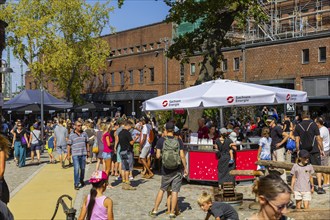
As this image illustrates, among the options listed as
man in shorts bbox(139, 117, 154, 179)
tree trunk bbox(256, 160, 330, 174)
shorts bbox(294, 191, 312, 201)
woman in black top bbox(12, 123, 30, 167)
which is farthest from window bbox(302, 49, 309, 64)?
shorts bbox(294, 191, 312, 201)

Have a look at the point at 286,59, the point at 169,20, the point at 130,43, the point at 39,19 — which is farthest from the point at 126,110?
the point at 169,20

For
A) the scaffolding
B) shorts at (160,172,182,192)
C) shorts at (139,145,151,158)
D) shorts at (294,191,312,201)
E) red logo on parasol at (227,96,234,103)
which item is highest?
the scaffolding

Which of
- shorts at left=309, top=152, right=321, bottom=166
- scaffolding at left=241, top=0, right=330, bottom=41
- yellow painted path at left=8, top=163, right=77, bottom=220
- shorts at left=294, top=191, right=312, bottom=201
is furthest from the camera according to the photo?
scaffolding at left=241, top=0, right=330, bottom=41

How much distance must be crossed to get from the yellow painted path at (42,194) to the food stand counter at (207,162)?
11.2 ft

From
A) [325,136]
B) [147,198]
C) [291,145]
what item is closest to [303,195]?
[147,198]

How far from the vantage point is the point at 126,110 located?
59.0m

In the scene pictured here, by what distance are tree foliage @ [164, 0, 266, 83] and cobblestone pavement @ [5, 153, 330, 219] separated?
7.89 meters

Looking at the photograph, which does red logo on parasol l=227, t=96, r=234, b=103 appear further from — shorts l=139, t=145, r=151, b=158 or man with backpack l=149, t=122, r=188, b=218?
man with backpack l=149, t=122, r=188, b=218

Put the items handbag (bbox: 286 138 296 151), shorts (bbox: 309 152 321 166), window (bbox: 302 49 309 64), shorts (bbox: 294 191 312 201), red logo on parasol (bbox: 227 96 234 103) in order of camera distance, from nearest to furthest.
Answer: shorts (bbox: 294 191 312 201) → shorts (bbox: 309 152 321 166) → red logo on parasol (bbox: 227 96 234 103) → handbag (bbox: 286 138 296 151) → window (bbox: 302 49 309 64)

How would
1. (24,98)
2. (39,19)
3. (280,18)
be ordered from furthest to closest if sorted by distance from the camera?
(280,18), (39,19), (24,98)

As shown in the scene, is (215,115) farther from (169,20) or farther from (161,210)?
(161,210)

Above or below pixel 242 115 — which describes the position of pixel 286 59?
above

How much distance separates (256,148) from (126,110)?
45667 millimetres

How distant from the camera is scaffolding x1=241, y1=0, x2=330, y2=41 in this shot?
4057 centimetres
